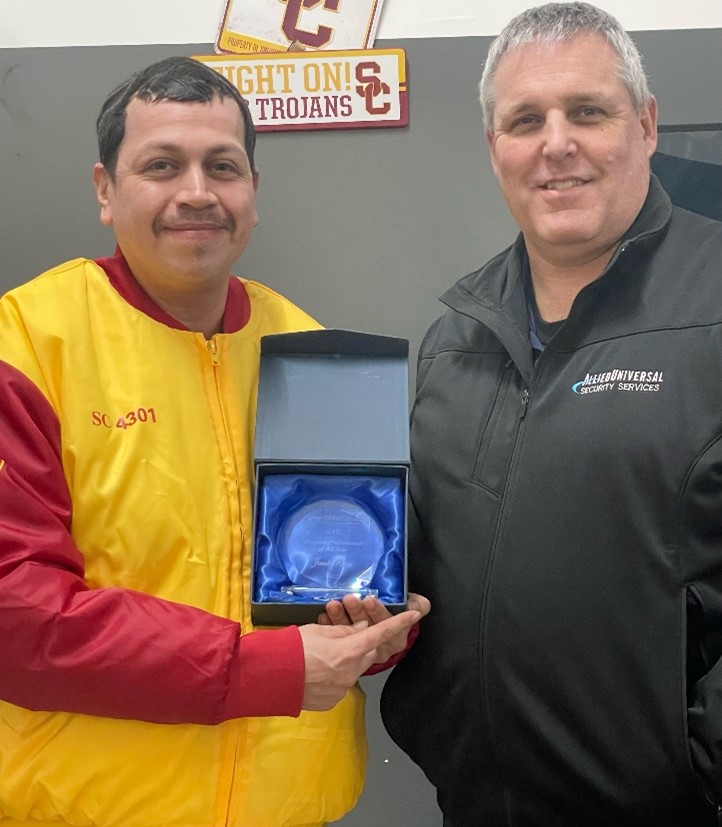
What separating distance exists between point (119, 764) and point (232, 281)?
2.49 feet

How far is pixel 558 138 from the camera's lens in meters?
1.25

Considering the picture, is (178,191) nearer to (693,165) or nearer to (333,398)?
(333,398)

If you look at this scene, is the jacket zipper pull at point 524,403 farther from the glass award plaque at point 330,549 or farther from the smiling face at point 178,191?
the smiling face at point 178,191

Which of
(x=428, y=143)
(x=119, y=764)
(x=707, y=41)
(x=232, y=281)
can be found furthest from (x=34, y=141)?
(x=707, y=41)

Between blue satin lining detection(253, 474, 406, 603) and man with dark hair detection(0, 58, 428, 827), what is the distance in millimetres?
47

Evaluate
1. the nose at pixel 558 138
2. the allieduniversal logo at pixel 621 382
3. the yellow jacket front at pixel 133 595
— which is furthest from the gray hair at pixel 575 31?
the yellow jacket front at pixel 133 595

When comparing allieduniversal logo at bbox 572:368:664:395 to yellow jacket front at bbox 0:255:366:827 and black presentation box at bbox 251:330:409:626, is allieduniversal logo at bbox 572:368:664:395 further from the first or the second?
yellow jacket front at bbox 0:255:366:827

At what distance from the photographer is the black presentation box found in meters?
1.21

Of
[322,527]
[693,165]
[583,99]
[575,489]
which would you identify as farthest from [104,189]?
[693,165]

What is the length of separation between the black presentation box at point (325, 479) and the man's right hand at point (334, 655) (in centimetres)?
4

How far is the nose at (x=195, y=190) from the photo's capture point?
1.24m

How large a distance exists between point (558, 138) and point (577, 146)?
0.11 ft

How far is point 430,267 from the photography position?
1844 millimetres

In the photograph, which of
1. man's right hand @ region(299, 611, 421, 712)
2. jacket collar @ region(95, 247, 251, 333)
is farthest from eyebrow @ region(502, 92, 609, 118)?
man's right hand @ region(299, 611, 421, 712)
